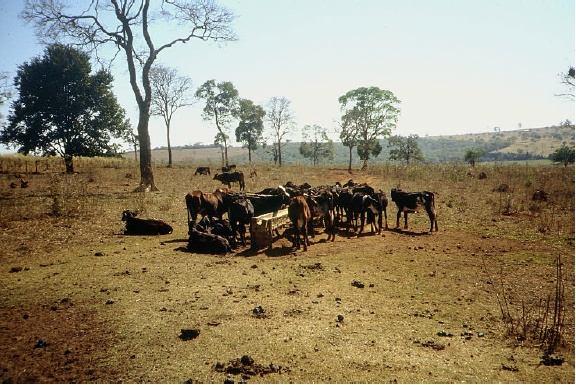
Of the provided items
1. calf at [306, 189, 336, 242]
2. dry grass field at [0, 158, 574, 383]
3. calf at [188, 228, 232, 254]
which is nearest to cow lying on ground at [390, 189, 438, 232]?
dry grass field at [0, 158, 574, 383]

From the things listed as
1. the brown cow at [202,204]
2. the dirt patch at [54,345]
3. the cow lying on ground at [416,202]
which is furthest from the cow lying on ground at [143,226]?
the cow lying on ground at [416,202]

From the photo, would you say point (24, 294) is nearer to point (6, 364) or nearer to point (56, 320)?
point (56, 320)

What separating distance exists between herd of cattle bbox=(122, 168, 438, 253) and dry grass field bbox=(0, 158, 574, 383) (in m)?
0.56

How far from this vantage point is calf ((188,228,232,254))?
10.7 metres

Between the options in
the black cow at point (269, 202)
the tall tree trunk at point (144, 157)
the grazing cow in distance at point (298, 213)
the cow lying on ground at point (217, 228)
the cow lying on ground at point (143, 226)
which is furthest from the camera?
the tall tree trunk at point (144, 157)

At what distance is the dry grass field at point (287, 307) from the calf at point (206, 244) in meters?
0.43

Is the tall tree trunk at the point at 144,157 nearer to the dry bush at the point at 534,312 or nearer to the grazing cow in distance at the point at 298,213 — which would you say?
the grazing cow in distance at the point at 298,213

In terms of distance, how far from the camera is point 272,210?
1379cm

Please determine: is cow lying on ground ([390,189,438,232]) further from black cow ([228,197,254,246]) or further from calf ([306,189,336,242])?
black cow ([228,197,254,246])

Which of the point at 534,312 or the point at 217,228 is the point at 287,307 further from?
the point at 217,228

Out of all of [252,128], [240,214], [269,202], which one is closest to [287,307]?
[240,214]

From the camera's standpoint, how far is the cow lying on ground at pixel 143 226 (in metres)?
12.6

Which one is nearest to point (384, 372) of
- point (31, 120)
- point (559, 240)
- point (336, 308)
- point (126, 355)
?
point (336, 308)

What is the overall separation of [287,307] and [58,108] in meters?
37.0
